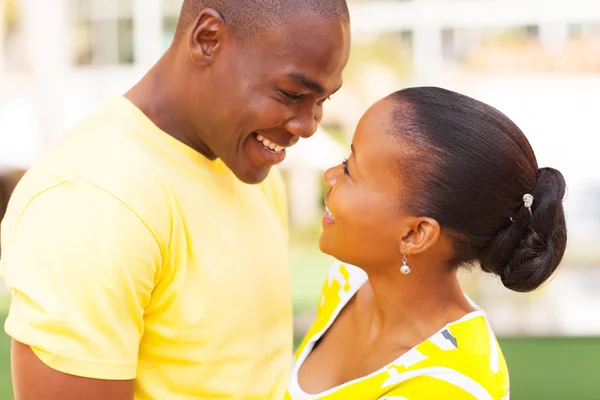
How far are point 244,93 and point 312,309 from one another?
4.95 meters

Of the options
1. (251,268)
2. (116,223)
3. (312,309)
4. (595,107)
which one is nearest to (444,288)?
(251,268)

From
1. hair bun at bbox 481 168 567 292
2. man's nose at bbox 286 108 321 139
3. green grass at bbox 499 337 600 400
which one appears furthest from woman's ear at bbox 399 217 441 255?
green grass at bbox 499 337 600 400

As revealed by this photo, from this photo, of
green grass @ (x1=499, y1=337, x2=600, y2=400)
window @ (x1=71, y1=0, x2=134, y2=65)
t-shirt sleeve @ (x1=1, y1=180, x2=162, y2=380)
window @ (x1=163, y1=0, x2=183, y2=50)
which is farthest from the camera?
window @ (x1=71, y1=0, x2=134, y2=65)

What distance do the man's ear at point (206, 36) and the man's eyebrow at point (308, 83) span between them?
16cm

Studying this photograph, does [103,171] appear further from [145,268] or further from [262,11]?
[262,11]

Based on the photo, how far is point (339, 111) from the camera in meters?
6.18

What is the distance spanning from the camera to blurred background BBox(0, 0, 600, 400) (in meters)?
5.42

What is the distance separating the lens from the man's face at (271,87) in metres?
1.48

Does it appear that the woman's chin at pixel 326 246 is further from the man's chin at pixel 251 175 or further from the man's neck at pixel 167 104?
the man's neck at pixel 167 104

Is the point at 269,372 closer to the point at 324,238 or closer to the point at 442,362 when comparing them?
the point at 324,238

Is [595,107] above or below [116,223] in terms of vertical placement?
below

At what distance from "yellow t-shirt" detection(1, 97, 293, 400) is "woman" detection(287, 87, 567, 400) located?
0.52ft

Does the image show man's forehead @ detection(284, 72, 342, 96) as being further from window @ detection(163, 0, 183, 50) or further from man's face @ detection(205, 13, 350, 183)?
window @ detection(163, 0, 183, 50)

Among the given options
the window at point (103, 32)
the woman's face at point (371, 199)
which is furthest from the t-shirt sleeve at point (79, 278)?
the window at point (103, 32)
